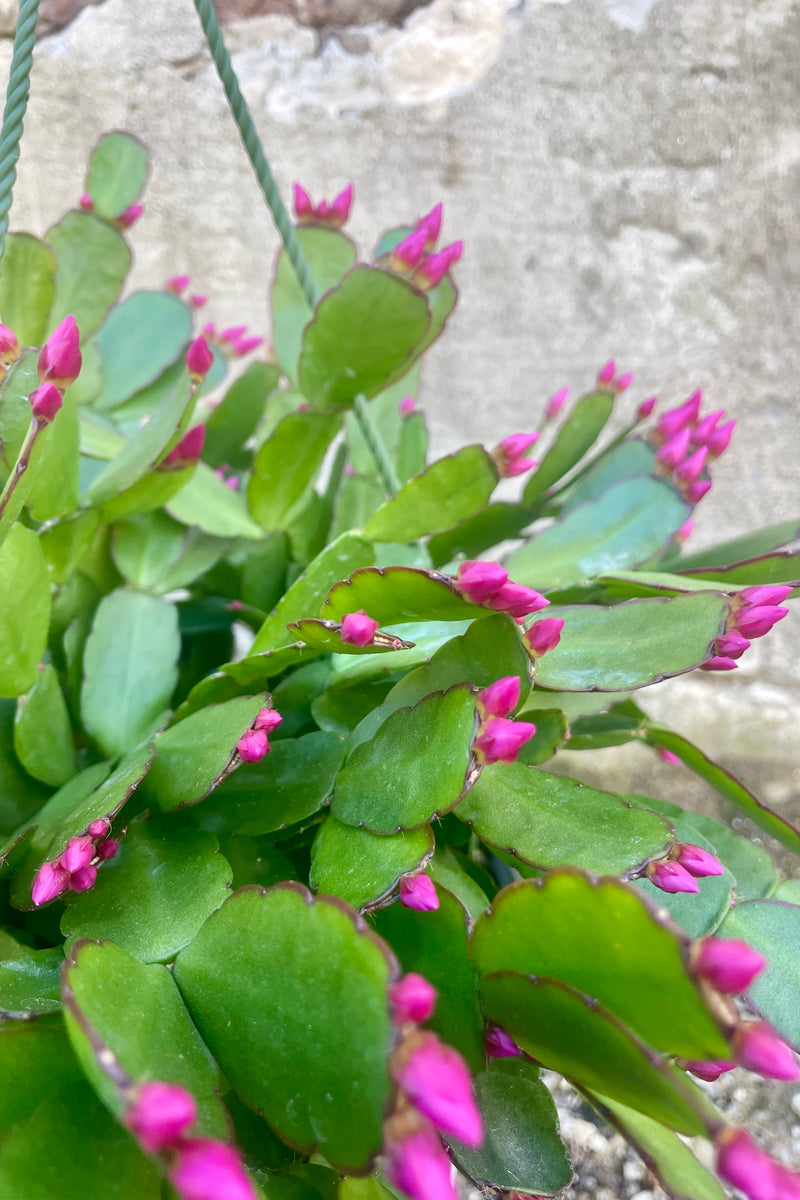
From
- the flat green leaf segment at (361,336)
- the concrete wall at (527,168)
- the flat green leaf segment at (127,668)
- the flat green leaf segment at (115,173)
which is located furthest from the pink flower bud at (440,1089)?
the concrete wall at (527,168)

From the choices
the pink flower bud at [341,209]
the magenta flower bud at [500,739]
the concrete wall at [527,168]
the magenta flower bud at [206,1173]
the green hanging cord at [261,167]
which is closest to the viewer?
the magenta flower bud at [206,1173]

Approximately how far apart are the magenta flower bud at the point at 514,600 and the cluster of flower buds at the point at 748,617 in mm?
105

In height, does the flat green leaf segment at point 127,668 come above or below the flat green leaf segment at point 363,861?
above

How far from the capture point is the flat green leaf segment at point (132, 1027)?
0.95 feet

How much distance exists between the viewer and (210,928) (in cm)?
39

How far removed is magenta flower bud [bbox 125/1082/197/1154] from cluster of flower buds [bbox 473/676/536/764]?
0.18m

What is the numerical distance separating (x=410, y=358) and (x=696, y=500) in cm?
24

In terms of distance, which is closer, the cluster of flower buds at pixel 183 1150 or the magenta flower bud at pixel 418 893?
the cluster of flower buds at pixel 183 1150

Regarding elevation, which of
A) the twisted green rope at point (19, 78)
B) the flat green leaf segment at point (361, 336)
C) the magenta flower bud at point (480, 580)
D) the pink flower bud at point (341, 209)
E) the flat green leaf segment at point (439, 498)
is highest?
the twisted green rope at point (19, 78)

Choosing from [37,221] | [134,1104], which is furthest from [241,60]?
[134,1104]

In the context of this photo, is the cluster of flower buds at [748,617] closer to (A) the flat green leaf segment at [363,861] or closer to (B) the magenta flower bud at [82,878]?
(A) the flat green leaf segment at [363,861]

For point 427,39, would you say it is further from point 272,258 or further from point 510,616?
point 510,616

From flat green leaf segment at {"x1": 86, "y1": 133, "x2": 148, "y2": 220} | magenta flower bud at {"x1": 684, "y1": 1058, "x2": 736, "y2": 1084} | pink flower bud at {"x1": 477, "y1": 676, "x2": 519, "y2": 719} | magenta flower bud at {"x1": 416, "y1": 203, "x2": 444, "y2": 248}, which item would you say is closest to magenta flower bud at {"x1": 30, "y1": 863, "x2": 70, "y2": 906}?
pink flower bud at {"x1": 477, "y1": 676, "x2": 519, "y2": 719}

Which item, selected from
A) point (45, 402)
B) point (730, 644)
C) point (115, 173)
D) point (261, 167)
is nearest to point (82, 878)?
point (45, 402)
